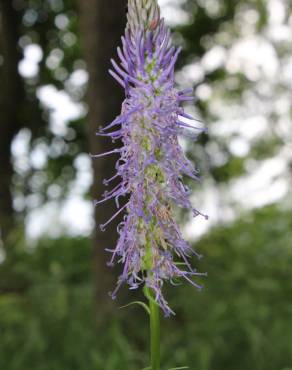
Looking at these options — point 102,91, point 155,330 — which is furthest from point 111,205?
point 155,330

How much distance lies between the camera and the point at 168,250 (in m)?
2.18

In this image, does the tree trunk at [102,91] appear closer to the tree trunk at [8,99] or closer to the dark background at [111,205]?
the dark background at [111,205]

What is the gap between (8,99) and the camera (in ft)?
36.5

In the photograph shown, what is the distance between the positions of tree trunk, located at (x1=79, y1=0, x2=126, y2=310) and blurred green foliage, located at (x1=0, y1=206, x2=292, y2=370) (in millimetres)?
559

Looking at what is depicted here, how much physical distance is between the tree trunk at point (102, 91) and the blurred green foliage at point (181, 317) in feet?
1.83

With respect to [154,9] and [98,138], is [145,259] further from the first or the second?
[98,138]

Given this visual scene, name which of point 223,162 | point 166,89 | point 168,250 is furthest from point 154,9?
point 223,162

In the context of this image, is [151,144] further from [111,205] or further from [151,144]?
[111,205]

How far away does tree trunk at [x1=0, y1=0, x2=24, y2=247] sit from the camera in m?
10.8

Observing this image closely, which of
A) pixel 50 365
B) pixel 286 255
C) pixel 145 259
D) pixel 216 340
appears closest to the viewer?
pixel 145 259

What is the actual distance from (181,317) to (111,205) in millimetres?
1765

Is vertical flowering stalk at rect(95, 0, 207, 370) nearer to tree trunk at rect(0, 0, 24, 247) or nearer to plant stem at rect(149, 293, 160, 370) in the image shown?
plant stem at rect(149, 293, 160, 370)

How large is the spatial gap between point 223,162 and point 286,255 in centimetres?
220

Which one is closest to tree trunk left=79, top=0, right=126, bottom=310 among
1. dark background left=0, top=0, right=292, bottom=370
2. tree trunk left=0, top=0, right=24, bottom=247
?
dark background left=0, top=0, right=292, bottom=370
